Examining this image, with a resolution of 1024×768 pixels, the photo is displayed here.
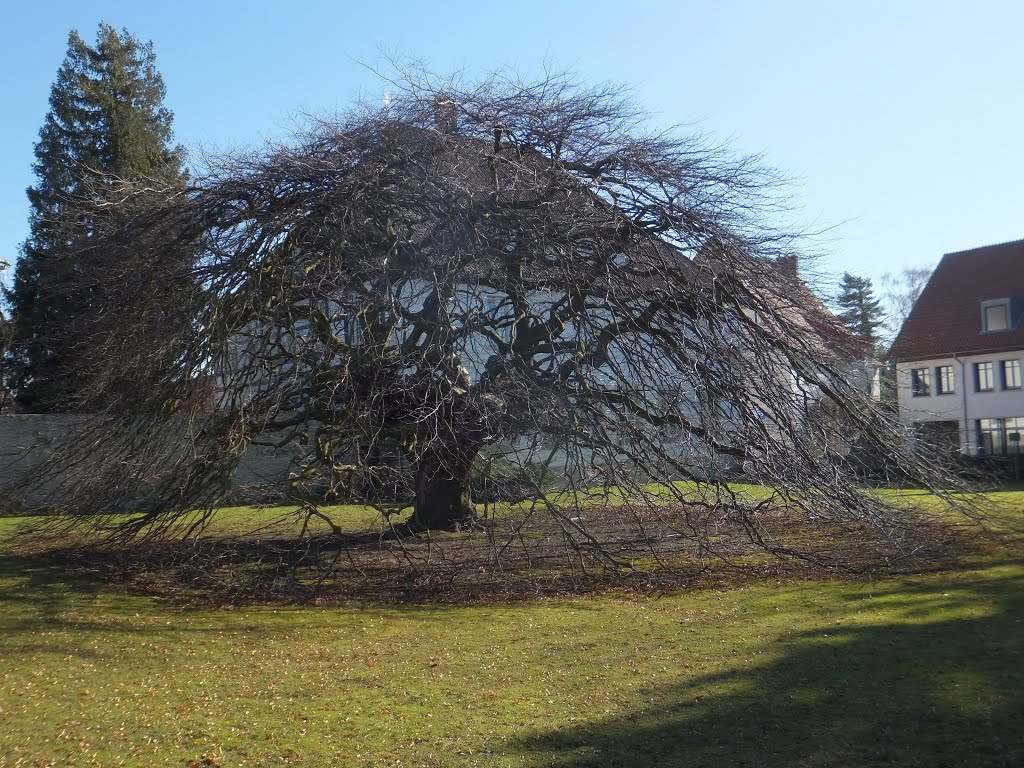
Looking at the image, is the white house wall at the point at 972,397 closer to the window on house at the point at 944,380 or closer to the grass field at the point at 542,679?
the window on house at the point at 944,380

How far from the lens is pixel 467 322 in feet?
40.8

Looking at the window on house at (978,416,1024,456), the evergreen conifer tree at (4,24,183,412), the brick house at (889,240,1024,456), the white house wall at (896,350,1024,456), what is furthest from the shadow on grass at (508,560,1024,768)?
the window on house at (978,416,1024,456)

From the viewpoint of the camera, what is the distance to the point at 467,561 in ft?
41.7

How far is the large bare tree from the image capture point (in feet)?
39.2

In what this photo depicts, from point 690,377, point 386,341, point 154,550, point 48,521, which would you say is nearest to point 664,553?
point 690,377

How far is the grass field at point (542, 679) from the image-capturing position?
5.68m

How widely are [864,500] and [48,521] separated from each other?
1179cm

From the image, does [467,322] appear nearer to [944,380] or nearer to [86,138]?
[86,138]

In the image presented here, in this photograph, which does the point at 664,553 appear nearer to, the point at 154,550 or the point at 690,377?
the point at 690,377

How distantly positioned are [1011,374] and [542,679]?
114 feet

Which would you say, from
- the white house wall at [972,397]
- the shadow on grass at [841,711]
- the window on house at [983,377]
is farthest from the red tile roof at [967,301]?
the shadow on grass at [841,711]

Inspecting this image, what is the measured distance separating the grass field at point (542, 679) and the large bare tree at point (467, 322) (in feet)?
6.22

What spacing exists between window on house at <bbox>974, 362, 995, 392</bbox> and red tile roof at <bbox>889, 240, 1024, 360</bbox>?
784mm

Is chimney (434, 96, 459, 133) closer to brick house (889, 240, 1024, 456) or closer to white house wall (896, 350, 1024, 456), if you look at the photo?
brick house (889, 240, 1024, 456)
